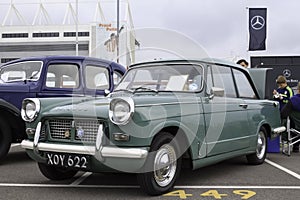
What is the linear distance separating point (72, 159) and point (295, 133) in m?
5.51

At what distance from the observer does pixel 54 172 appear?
5.29m

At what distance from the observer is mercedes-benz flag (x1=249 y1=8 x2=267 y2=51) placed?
13242mm

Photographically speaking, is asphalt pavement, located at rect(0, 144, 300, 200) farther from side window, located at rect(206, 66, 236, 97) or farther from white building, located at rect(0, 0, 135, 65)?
white building, located at rect(0, 0, 135, 65)

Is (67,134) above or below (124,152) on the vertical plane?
above

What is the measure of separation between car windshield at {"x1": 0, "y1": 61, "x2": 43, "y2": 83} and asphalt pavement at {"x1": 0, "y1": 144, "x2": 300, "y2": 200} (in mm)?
1588

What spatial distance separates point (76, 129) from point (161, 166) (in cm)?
107

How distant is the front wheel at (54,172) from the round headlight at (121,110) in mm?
1430

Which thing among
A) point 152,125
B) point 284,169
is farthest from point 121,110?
point 284,169

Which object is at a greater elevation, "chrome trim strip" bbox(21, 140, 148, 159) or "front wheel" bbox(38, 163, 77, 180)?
"chrome trim strip" bbox(21, 140, 148, 159)

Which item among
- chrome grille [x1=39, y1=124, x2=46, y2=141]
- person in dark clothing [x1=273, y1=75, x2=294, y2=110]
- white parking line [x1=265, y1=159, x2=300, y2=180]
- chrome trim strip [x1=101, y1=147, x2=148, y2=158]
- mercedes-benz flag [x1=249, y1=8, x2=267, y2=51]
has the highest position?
mercedes-benz flag [x1=249, y1=8, x2=267, y2=51]

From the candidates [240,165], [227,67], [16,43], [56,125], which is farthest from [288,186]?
[16,43]

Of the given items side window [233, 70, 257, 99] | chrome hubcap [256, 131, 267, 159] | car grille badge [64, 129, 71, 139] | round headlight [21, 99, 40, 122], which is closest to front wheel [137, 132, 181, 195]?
car grille badge [64, 129, 71, 139]

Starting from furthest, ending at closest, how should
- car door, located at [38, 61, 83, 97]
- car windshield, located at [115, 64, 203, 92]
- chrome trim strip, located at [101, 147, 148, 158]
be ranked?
car door, located at [38, 61, 83, 97] < car windshield, located at [115, 64, 203, 92] < chrome trim strip, located at [101, 147, 148, 158]

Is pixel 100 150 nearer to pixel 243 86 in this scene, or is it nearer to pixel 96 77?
pixel 243 86
